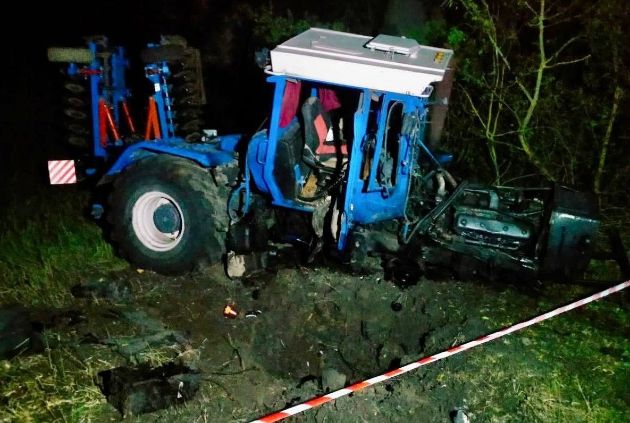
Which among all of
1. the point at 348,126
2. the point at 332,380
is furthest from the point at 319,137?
the point at 332,380

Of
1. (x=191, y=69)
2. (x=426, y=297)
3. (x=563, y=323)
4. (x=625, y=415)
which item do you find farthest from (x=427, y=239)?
(x=191, y=69)

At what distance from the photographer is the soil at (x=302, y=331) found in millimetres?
3934

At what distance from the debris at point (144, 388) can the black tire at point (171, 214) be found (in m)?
1.52

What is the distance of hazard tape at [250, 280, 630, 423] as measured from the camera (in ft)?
A: 11.6

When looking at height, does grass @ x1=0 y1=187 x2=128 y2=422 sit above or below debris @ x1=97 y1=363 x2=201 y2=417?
below

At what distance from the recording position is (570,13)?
720 cm

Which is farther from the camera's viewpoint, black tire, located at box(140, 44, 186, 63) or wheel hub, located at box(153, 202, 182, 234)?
black tire, located at box(140, 44, 186, 63)

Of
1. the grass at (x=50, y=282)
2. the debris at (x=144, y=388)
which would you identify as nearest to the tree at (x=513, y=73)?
the grass at (x=50, y=282)

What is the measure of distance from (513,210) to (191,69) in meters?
3.80

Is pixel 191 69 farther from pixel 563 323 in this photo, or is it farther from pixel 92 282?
pixel 563 323

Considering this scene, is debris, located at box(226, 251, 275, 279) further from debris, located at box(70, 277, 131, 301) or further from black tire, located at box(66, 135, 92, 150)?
black tire, located at box(66, 135, 92, 150)

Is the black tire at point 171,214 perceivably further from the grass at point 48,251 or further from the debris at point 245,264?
the grass at point 48,251

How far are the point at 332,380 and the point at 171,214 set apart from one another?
8.30ft

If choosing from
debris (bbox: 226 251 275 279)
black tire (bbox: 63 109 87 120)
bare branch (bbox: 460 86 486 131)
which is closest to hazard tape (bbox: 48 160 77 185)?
black tire (bbox: 63 109 87 120)
